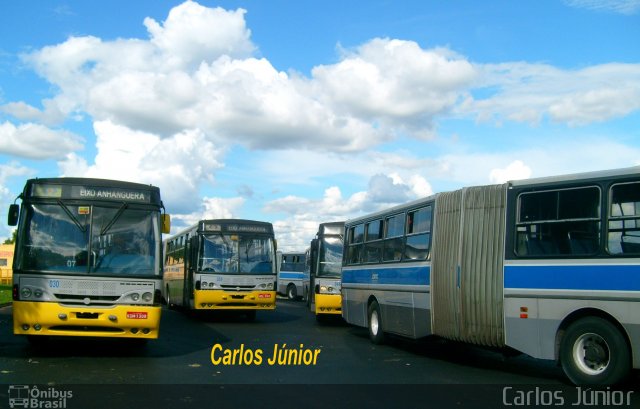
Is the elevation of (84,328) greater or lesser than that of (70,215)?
lesser

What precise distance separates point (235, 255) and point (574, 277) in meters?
13.3

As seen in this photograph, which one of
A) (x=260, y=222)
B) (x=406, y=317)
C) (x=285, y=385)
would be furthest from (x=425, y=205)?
(x=260, y=222)

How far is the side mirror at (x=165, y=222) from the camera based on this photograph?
496 inches

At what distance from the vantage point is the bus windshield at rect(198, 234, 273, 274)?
21219 millimetres

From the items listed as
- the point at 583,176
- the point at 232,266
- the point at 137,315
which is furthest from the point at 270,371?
the point at 232,266

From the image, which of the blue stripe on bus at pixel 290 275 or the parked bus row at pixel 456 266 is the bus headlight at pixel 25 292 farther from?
the blue stripe on bus at pixel 290 275

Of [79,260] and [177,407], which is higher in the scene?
[79,260]

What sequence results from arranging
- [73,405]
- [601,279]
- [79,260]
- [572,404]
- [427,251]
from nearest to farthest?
[73,405] → [572,404] → [601,279] → [79,260] → [427,251]

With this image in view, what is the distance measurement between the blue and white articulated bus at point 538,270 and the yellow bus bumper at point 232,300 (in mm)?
8004

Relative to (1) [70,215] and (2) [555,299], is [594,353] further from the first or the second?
(1) [70,215]

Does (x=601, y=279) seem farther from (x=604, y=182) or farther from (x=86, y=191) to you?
(x=86, y=191)

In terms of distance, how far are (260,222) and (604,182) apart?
1378 cm

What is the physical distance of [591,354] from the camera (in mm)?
9383

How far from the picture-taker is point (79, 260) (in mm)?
11859
